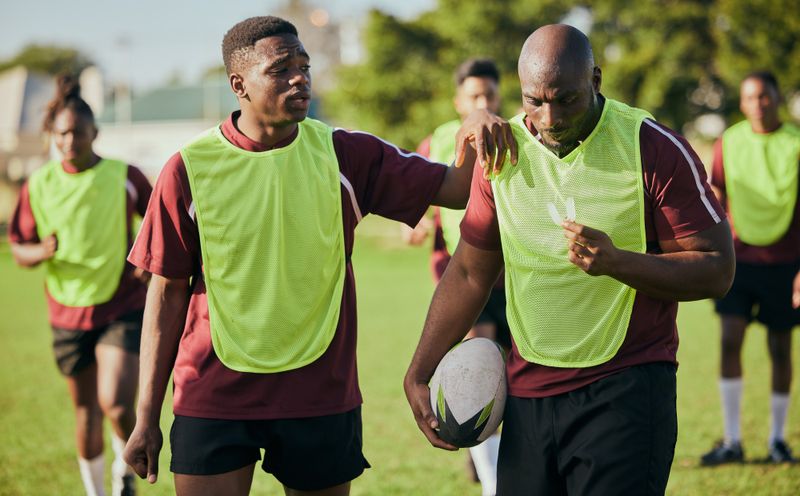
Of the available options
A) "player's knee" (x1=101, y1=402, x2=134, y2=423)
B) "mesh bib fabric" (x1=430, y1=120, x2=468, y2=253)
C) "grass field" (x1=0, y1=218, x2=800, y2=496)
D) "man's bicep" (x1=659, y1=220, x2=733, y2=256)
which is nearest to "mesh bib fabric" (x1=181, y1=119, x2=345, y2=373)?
"man's bicep" (x1=659, y1=220, x2=733, y2=256)

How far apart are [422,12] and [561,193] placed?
3149 centimetres

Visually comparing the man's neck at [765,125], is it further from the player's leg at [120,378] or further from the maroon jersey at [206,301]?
the player's leg at [120,378]

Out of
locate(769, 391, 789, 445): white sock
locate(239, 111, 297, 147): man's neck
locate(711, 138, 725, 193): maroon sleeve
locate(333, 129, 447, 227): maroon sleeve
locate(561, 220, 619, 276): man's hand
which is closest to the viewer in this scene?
locate(561, 220, 619, 276): man's hand

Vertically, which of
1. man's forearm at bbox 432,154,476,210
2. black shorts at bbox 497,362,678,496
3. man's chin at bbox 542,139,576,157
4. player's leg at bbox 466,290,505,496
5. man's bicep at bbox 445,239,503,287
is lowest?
player's leg at bbox 466,290,505,496

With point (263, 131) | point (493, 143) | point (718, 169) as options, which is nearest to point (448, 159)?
point (718, 169)

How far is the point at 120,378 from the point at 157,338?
248 centimetres

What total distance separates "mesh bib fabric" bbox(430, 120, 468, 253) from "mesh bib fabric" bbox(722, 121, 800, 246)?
2426 mm

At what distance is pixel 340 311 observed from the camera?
13.2 ft

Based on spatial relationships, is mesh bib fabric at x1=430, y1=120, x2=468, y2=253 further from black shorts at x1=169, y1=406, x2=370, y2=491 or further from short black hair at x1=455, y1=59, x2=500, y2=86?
black shorts at x1=169, y1=406, x2=370, y2=491

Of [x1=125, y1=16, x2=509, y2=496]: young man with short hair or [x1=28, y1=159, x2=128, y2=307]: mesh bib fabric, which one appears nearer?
[x1=125, y1=16, x2=509, y2=496]: young man with short hair

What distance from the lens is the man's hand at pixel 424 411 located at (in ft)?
12.0

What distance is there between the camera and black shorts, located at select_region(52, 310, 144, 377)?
20.8 ft

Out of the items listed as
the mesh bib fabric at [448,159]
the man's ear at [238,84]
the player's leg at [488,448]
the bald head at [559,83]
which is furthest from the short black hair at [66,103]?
the bald head at [559,83]

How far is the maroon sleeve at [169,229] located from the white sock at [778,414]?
5470 mm
